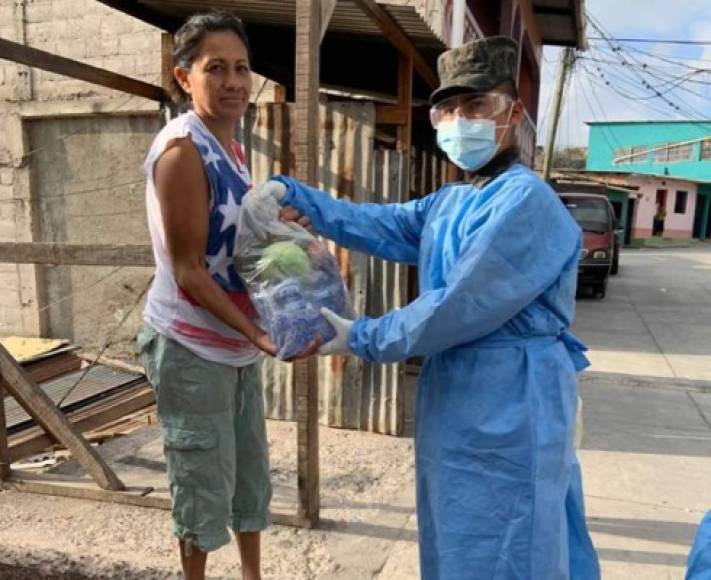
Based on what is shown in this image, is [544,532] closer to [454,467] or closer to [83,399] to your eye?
[454,467]

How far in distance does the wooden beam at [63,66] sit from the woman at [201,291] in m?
1.51

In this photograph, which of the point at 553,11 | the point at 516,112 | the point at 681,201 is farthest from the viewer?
the point at 681,201

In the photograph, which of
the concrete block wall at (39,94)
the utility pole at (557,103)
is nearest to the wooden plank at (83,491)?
the concrete block wall at (39,94)

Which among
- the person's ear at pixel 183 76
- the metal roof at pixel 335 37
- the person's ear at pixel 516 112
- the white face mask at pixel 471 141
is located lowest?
the white face mask at pixel 471 141

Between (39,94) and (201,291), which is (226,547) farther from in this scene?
(39,94)

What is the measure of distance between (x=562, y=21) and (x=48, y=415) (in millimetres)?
10409

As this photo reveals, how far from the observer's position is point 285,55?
516 centimetres

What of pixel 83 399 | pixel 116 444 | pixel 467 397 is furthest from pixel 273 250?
pixel 83 399

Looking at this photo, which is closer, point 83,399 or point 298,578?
point 298,578

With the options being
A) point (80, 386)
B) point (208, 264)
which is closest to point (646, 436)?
point (208, 264)

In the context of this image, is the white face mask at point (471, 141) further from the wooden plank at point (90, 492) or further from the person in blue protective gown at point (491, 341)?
the wooden plank at point (90, 492)

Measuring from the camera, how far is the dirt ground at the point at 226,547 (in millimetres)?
2750

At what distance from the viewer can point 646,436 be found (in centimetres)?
458

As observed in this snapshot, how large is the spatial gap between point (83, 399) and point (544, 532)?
14.8ft
